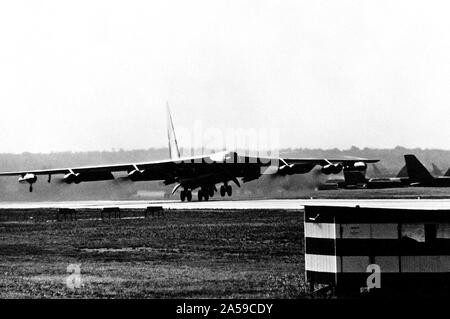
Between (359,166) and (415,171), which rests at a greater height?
(359,166)

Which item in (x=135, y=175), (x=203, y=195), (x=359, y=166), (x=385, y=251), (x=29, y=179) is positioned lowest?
(x=203, y=195)

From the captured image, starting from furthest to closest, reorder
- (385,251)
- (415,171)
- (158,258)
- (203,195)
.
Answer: (203,195) < (415,171) < (158,258) < (385,251)

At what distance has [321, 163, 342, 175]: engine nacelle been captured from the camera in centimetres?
6318

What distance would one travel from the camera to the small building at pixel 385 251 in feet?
52.0

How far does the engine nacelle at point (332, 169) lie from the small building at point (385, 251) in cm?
4704

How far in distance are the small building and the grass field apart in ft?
4.34

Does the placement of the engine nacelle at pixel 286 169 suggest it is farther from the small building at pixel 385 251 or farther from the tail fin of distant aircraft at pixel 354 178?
the small building at pixel 385 251

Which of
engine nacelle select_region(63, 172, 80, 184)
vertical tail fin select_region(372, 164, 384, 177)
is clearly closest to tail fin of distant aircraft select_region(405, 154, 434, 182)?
engine nacelle select_region(63, 172, 80, 184)

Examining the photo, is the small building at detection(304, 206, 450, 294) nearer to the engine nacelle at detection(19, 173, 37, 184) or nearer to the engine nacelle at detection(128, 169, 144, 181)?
the engine nacelle at detection(128, 169, 144, 181)

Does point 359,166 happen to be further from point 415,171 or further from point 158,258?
point 158,258

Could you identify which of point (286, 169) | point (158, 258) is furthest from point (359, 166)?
point (158, 258)

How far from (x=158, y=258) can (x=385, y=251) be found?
9.65 metres

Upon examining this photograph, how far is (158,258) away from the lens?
78.5ft

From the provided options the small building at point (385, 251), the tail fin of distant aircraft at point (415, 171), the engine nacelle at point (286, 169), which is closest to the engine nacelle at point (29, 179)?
the engine nacelle at point (286, 169)
